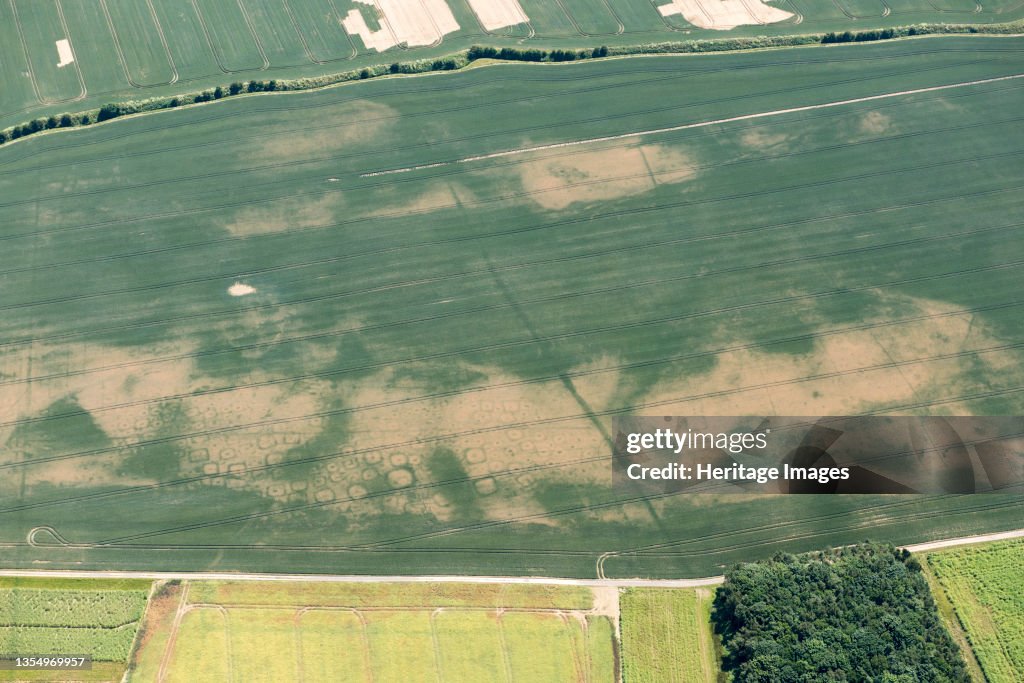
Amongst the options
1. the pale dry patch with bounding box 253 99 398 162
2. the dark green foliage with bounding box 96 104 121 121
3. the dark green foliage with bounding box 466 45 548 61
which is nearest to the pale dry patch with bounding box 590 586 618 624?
the pale dry patch with bounding box 253 99 398 162

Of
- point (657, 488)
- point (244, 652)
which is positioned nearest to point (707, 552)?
point (657, 488)

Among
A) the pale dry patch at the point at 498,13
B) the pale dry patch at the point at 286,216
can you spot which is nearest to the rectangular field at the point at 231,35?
the pale dry patch at the point at 286,216

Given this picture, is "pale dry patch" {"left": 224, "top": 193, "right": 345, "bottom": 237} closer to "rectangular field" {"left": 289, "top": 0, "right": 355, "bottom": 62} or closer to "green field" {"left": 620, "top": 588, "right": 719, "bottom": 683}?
"rectangular field" {"left": 289, "top": 0, "right": 355, "bottom": 62}

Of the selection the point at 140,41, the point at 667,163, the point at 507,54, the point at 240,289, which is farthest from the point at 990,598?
the point at 140,41

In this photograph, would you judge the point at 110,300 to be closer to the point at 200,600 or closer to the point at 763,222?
the point at 200,600

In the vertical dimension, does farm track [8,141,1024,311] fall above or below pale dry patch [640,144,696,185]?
below

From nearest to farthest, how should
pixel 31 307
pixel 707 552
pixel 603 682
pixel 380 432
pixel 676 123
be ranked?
pixel 603 682 → pixel 707 552 → pixel 380 432 → pixel 31 307 → pixel 676 123
